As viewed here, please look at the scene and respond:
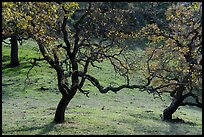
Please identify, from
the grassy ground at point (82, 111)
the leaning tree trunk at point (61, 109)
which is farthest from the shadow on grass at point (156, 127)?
the leaning tree trunk at point (61, 109)

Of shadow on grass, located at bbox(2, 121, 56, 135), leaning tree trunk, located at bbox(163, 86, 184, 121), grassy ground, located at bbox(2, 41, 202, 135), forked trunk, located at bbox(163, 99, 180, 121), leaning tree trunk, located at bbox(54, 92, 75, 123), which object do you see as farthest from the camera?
forked trunk, located at bbox(163, 99, 180, 121)

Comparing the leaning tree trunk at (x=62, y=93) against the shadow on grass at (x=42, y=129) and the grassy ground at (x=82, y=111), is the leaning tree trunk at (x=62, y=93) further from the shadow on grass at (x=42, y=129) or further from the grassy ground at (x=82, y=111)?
the shadow on grass at (x=42, y=129)

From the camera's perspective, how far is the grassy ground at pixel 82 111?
23.1 metres

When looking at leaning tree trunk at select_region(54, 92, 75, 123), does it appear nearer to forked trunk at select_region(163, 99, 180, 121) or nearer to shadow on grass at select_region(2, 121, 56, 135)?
shadow on grass at select_region(2, 121, 56, 135)

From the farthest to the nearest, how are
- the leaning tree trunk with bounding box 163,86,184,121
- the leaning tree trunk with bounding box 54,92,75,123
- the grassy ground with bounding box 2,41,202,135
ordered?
the leaning tree trunk with bounding box 163,86,184,121 → the leaning tree trunk with bounding box 54,92,75,123 → the grassy ground with bounding box 2,41,202,135

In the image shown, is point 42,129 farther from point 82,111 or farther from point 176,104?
point 176,104

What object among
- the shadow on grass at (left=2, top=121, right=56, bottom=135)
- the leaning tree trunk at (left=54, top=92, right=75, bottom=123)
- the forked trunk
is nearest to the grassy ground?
the shadow on grass at (left=2, top=121, right=56, bottom=135)

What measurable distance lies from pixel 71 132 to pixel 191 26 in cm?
1561

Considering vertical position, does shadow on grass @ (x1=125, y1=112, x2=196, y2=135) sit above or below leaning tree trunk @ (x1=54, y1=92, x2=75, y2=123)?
below

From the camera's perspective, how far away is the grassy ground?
75.8 feet

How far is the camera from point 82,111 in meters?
31.2

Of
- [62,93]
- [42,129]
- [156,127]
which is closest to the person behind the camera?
[42,129]

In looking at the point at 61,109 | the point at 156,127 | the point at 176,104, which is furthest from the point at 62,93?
the point at 176,104

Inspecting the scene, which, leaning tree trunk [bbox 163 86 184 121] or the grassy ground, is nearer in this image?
the grassy ground
